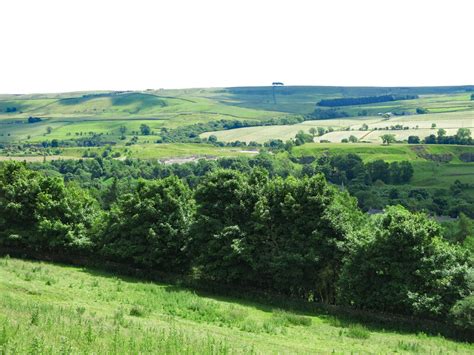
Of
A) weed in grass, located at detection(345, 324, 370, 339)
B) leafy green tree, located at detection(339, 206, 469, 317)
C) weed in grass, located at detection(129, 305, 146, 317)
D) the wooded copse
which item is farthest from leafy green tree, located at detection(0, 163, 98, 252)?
weed in grass, located at detection(345, 324, 370, 339)

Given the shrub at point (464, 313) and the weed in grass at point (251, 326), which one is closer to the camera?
the weed in grass at point (251, 326)

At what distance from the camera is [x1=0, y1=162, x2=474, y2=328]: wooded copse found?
4116 centimetres

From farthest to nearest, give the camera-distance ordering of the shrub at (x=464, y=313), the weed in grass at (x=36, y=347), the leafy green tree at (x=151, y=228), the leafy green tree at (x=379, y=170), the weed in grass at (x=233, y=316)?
the leafy green tree at (x=379, y=170) < the leafy green tree at (x=151, y=228) < the shrub at (x=464, y=313) < the weed in grass at (x=233, y=316) < the weed in grass at (x=36, y=347)

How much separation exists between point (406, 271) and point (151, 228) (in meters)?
24.7

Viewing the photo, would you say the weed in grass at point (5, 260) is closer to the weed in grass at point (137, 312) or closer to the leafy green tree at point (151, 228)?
the leafy green tree at point (151, 228)

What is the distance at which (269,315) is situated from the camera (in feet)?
133

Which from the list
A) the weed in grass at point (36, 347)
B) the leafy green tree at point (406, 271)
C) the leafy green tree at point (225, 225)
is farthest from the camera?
the leafy green tree at point (225, 225)

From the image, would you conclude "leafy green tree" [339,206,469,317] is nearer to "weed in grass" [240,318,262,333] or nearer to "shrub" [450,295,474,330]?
"shrub" [450,295,474,330]

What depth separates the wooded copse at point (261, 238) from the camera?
41.2 meters

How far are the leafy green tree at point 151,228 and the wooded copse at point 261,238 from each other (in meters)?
0.11

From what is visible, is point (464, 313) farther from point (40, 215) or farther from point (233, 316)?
point (40, 215)

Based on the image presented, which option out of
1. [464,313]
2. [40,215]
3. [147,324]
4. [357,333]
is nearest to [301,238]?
[357,333]

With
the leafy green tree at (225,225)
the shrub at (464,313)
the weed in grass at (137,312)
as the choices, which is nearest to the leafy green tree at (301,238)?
the leafy green tree at (225,225)

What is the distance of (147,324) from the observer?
1136 inches
